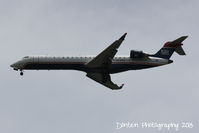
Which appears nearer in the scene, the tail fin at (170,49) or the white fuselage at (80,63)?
the white fuselage at (80,63)

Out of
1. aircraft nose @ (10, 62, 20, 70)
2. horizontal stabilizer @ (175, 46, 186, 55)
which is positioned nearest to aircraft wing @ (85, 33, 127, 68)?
horizontal stabilizer @ (175, 46, 186, 55)

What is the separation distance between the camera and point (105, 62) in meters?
88.0

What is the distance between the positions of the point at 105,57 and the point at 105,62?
3.60ft

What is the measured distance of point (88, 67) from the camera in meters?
89.0

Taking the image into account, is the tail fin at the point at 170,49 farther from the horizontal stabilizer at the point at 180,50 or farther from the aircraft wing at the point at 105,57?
the aircraft wing at the point at 105,57

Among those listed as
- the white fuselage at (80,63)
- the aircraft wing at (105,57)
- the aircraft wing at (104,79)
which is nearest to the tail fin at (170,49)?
the white fuselage at (80,63)

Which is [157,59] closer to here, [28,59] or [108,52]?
[108,52]

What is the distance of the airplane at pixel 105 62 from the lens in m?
88.8

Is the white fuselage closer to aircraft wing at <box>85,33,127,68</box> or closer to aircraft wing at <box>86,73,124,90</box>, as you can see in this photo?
aircraft wing at <box>85,33,127,68</box>

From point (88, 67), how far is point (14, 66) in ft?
35.4

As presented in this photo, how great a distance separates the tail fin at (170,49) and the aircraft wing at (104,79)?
7.17 meters

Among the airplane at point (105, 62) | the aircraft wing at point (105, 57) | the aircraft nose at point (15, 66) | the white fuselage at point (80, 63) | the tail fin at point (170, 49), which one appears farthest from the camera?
the aircraft nose at point (15, 66)

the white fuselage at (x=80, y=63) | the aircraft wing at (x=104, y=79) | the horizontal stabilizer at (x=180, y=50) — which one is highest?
the horizontal stabilizer at (x=180, y=50)

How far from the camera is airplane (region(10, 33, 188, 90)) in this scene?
3494 inches
